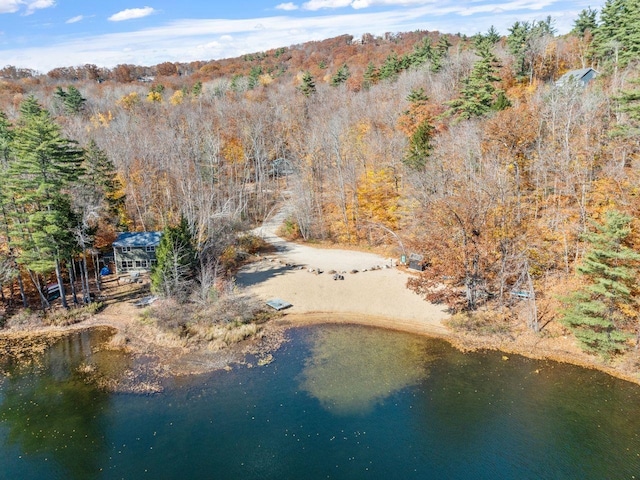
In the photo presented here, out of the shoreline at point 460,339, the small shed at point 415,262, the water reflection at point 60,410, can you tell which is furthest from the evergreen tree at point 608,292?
the water reflection at point 60,410

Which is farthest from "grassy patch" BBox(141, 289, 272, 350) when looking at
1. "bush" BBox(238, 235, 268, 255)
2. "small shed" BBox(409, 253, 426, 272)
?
"small shed" BBox(409, 253, 426, 272)

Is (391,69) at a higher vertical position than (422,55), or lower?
lower

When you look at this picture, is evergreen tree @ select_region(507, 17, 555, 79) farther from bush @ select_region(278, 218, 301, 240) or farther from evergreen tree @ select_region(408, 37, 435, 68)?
bush @ select_region(278, 218, 301, 240)

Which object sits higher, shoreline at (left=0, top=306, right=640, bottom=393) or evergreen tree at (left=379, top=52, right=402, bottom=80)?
evergreen tree at (left=379, top=52, right=402, bottom=80)

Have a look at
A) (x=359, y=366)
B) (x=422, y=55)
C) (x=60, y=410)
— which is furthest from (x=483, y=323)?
(x=422, y=55)

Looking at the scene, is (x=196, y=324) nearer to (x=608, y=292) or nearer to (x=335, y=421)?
(x=335, y=421)

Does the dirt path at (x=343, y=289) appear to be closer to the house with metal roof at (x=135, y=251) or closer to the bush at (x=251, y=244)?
the bush at (x=251, y=244)
